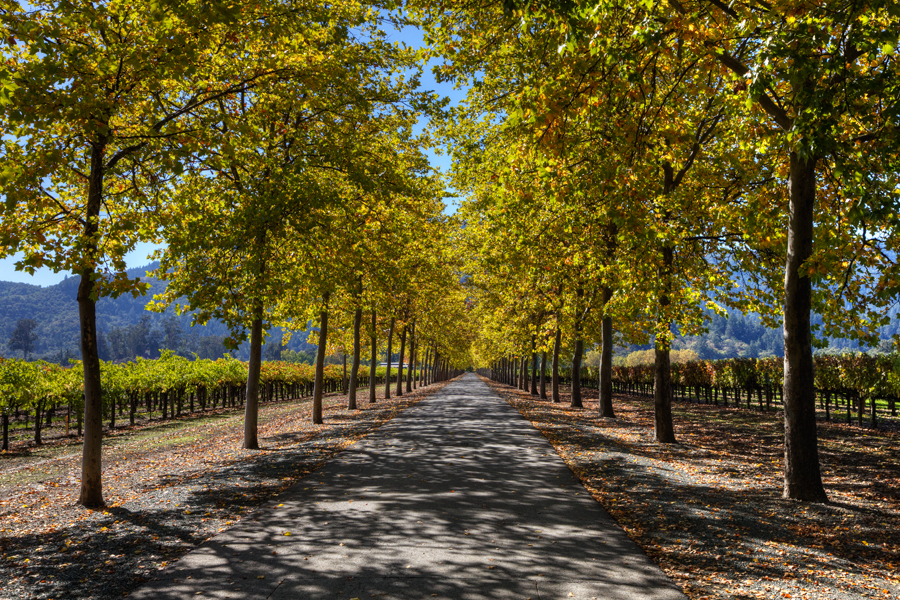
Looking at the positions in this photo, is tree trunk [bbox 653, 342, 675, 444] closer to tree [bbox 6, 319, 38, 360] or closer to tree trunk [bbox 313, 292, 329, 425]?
tree trunk [bbox 313, 292, 329, 425]

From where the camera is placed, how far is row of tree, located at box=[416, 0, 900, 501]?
5.34 metres

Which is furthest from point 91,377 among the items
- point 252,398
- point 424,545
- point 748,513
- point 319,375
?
point 319,375

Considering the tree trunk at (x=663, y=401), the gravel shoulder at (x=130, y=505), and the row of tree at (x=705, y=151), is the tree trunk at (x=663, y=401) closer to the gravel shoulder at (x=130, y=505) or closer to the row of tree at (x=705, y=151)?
the row of tree at (x=705, y=151)

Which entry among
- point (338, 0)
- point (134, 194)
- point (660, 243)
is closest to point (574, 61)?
point (660, 243)

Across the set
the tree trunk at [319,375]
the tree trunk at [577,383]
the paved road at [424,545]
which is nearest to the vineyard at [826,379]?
the tree trunk at [577,383]

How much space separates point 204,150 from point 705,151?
1220 cm

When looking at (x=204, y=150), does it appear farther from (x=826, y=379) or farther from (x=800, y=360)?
(x=826, y=379)

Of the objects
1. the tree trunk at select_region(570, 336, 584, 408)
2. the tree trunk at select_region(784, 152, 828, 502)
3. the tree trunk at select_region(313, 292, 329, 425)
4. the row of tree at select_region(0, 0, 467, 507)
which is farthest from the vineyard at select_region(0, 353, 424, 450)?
the tree trunk at select_region(570, 336, 584, 408)

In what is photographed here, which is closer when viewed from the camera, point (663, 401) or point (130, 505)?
point (130, 505)

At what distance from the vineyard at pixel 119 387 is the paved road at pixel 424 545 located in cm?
1218

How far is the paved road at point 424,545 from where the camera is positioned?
13.8 feet

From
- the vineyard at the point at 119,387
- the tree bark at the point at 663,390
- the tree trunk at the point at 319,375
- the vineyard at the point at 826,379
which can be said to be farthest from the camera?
the vineyard at the point at 826,379

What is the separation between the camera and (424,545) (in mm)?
5160

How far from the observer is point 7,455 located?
43.2 feet
